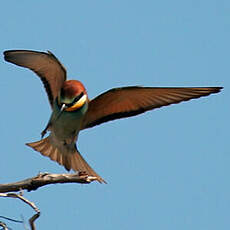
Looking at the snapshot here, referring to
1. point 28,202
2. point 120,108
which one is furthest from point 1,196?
point 120,108

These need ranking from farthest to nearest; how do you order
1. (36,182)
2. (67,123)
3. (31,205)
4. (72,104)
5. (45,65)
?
1. (45,65)
2. (67,123)
3. (72,104)
4. (36,182)
5. (31,205)

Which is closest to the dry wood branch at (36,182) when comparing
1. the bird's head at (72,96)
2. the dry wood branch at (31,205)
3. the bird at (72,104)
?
the dry wood branch at (31,205)

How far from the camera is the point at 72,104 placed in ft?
Result: 14.8

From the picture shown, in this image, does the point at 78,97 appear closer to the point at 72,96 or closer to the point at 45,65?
the point at 72,96

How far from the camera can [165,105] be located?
438cm

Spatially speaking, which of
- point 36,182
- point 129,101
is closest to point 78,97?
point 129,101

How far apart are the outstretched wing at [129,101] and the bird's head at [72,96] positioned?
0.08m

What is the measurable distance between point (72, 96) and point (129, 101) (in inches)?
15.3

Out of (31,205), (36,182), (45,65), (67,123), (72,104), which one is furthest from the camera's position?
(45,65)

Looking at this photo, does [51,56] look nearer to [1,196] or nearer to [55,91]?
[55,91]

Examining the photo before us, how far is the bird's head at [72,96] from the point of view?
4516 mm

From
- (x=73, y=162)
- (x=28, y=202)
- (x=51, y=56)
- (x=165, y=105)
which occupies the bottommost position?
(x=28, y=202)

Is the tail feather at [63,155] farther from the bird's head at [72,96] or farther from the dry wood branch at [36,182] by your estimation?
the dry wood branch at [36,182]

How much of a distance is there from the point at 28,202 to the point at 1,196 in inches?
8.6
